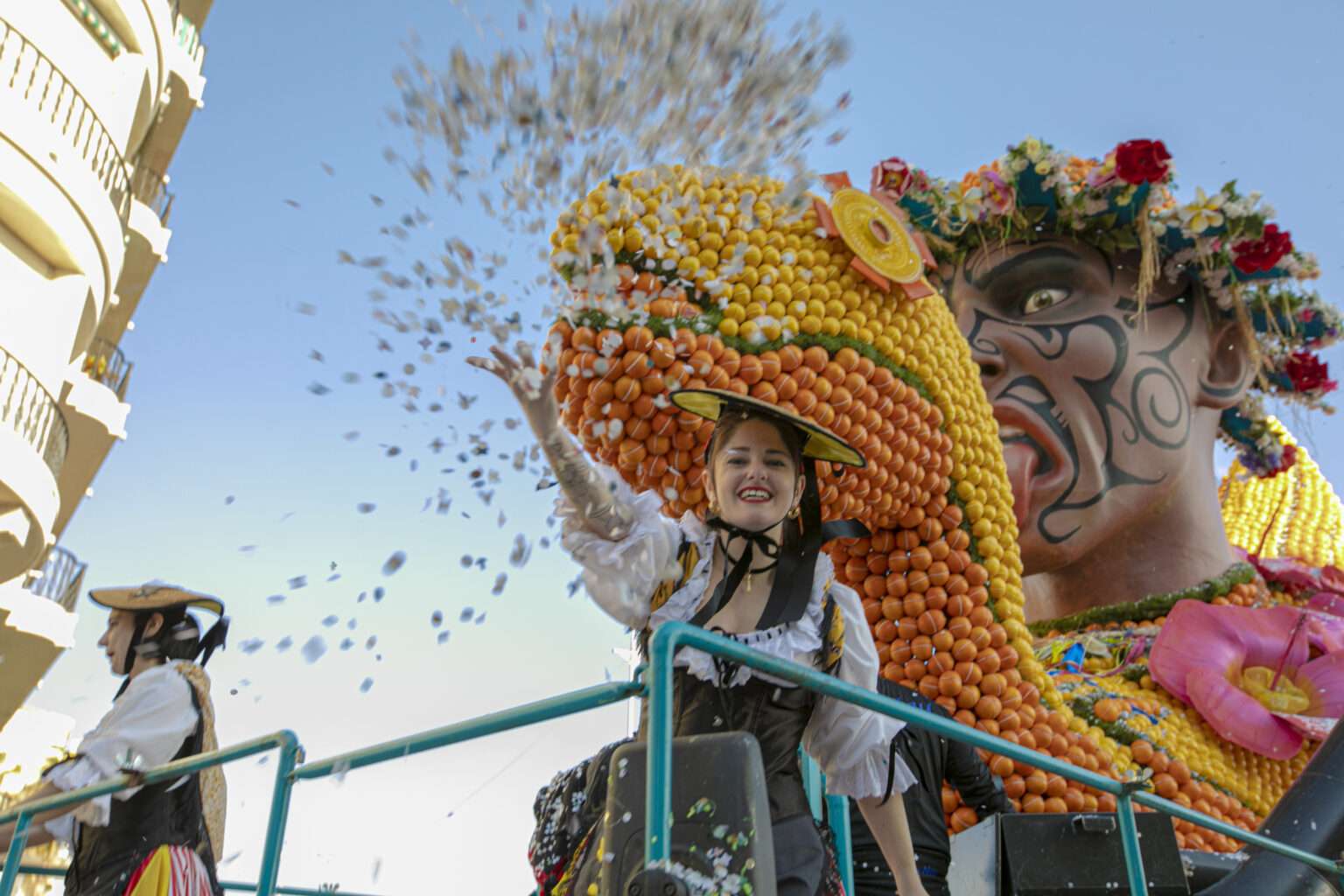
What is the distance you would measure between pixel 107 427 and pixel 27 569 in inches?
98.6

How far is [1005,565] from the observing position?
4.04m

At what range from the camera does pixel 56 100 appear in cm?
1033

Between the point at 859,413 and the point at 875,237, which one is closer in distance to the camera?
the point at 859,413

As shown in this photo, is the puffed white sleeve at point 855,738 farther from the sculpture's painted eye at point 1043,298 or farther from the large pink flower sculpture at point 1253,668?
the sculpture's painted eye at point 1043,298

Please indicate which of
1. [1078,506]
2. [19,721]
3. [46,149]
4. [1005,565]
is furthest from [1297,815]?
[19,721]

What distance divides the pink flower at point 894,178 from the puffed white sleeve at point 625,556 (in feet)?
10.0

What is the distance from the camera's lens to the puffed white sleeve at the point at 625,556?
2391 millimetres

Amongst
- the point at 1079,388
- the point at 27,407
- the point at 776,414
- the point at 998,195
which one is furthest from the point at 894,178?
the point at 27,407

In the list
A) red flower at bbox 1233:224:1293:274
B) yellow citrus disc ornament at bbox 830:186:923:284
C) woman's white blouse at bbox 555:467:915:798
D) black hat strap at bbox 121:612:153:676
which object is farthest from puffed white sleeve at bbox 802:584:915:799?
red flower at bbox 1233:224:1293:274

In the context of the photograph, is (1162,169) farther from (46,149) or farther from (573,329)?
(46,149)

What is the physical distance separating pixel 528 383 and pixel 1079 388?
10.9ft

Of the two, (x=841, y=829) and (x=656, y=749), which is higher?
(x=656, y=749)

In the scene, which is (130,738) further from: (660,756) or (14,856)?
(660,756)

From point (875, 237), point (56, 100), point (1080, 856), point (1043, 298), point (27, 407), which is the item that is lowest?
point (1080, 856)
